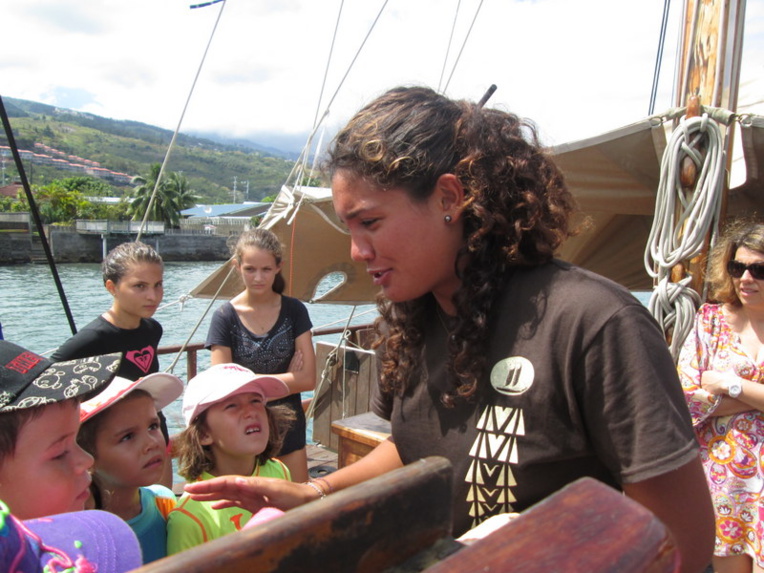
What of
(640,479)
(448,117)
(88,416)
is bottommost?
(88,416)

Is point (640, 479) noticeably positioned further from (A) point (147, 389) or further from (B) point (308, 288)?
(B) point (308, 288)

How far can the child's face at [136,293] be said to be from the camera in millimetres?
2953

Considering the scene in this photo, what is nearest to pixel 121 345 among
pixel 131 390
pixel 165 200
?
pixel 131 390

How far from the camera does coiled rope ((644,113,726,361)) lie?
2.46 m

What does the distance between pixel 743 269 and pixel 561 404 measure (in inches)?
69.8

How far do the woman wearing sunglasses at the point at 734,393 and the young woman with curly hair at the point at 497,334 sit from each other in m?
1.47

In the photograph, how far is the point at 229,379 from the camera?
215cm

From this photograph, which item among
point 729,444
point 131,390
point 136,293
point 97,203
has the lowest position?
point 729,444

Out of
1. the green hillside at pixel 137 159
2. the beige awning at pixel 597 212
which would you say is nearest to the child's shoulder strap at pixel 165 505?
the beige awning at pixel 597 212

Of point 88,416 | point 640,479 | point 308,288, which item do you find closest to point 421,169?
point 640,479

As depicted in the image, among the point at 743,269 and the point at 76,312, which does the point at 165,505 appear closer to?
A: the point at 743,269

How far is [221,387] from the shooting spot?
2.11 metres

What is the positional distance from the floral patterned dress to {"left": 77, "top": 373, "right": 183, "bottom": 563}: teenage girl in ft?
6.37

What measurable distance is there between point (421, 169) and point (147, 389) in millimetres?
1239
